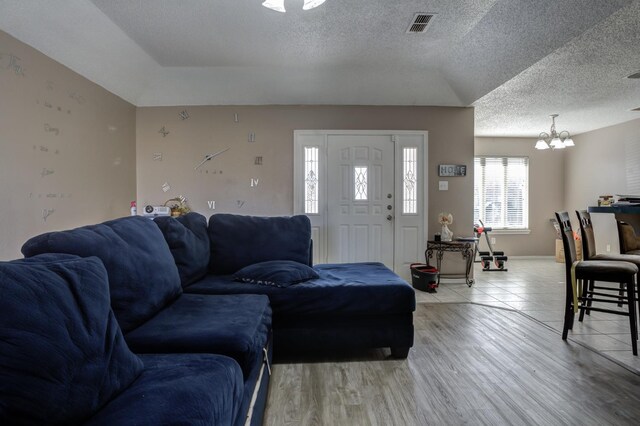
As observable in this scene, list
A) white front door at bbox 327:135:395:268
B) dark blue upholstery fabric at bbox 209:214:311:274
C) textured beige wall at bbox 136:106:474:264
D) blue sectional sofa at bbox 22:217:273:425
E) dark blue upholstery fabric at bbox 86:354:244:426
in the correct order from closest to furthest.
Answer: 1. dark blue upholstery fabric at bbox 86:354:244:426
2. blue sectional sofa at bbox 22:217:273:425
3. dark blue upholstery fabric at bbox 209:214:311:274
4. textured beige wall at bbox 136:106:474:264
5. white front door at bbox 327:135:395:268

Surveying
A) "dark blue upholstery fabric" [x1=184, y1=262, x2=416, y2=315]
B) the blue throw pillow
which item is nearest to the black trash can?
"dark blue upholstery fabric" [x1=184, y1=262, x2=416, y2=315]

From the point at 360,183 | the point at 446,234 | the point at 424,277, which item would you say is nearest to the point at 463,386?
the point at 424,277

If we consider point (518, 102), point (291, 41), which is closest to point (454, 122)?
point (518, 102)

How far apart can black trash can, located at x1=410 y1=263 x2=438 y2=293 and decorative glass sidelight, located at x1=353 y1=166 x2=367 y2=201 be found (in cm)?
122

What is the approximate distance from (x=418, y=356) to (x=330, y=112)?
3566 millimetres

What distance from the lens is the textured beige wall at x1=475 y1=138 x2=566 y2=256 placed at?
7.20m

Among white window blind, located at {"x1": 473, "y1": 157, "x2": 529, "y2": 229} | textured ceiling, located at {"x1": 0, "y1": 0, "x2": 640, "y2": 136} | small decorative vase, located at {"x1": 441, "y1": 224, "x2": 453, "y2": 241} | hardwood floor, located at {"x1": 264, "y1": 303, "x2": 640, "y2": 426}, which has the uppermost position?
textured ceiling, located at {"x1": 0, "y1": 0, "x2": 640, "y2": 136}

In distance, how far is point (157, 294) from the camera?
6.31 feet

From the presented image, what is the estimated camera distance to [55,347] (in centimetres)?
98

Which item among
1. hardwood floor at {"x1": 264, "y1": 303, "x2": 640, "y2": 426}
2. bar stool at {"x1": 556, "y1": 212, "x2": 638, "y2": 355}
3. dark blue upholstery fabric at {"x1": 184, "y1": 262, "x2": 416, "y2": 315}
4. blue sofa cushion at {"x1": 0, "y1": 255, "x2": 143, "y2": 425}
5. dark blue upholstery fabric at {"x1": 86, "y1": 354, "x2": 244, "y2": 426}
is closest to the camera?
blue sofa cushion at {"x1": 0, "y1": 255, "x2": 143, "y2": 425}

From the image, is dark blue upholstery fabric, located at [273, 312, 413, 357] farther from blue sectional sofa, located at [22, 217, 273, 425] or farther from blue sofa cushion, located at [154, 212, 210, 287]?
blue sofa cushion, located at [154, 212, 210, 287]

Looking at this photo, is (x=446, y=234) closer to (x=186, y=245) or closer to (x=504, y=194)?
(x=504, y=194)

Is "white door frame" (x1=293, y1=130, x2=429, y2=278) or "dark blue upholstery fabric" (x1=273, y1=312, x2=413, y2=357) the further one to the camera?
"white door frame" (x1=293, y1=130, x2=429, y2=278)

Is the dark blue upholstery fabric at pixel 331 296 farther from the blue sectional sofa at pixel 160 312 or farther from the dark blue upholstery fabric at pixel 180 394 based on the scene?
the dark blue upholstery fabric at pixel 180 394
